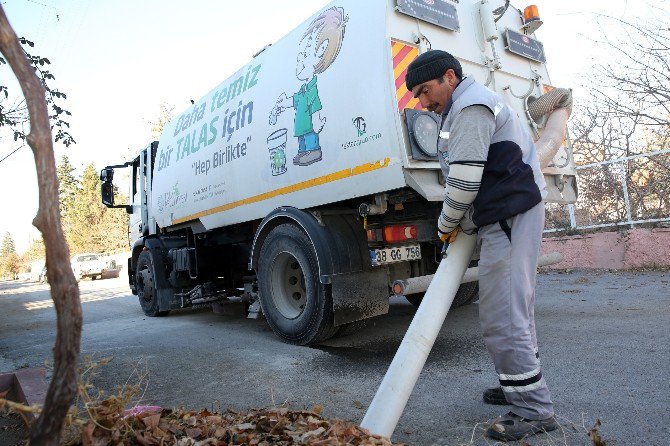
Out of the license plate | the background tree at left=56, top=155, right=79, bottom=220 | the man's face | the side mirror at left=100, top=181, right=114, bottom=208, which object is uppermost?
the background tree at left=56, top=155, right=79, bottom=220

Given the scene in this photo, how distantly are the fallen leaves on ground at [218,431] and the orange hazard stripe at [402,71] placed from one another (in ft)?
7.42

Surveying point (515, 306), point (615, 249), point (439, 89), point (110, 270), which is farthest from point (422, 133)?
point (110, 270)

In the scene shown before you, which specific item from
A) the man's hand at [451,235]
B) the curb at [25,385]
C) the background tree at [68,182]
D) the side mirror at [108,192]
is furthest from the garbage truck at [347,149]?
the background tree at [68,182]

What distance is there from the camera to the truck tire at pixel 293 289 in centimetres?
402

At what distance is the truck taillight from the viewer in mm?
3914

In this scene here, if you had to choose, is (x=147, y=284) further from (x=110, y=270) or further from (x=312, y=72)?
(x=110, y=270)

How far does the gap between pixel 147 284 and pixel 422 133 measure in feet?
18.1

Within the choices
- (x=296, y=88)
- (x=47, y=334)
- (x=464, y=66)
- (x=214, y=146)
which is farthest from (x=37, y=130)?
(x=47, y=334)

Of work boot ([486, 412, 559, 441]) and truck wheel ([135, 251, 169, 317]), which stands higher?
truck wheel ([135, 251, 169, 317])

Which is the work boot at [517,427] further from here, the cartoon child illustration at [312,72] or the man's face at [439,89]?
the cartoon child illustration at [312,72]

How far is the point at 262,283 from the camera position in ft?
15.4

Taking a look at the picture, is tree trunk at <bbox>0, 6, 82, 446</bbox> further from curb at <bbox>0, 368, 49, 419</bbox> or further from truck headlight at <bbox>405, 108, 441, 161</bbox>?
truck headlight at <bbox>405, 108, 441, 161</bbox>

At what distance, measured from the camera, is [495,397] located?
8.63ft

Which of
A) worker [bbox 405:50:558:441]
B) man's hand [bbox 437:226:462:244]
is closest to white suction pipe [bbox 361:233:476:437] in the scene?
man's hand [bbox 437:226:462:244]
